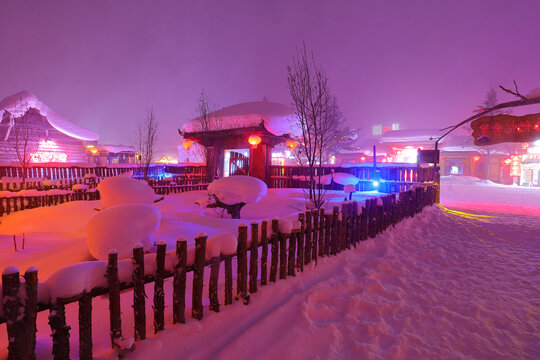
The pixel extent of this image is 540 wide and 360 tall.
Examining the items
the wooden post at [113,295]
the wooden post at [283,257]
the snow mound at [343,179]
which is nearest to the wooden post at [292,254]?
the wooden post at [283,257]

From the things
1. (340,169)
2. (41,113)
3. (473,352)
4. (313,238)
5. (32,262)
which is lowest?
(473,352)

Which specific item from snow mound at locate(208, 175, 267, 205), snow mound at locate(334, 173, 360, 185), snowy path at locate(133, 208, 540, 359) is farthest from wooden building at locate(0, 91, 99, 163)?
snowy path at locate(133, 208, 540, 359)

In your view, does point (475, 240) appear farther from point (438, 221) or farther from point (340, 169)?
point (340, 169)

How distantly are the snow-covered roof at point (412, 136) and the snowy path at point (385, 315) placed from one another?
3492 centimetres

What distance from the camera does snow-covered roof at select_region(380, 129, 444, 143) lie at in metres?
34.9

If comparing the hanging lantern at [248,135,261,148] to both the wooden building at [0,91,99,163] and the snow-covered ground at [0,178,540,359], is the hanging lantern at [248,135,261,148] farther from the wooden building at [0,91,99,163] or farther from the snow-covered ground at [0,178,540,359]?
the wooden building at [0,91,99,163]

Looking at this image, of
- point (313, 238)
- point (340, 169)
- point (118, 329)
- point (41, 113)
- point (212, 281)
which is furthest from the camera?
point (41, 113)

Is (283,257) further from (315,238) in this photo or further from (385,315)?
(385,315)

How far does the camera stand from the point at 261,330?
8.24 feet

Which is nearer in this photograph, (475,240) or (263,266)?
(263,266)

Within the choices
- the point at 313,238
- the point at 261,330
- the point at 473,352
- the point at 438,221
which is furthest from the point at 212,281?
the point at 438,221

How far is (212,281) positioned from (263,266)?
34.0 inches

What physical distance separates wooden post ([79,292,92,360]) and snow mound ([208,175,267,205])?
4.82m

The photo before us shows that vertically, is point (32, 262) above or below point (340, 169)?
below
